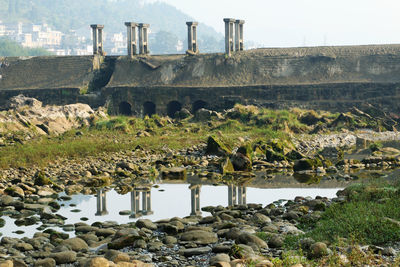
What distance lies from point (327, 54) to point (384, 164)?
16.7 metres

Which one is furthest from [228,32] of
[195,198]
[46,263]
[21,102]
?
[46,263]

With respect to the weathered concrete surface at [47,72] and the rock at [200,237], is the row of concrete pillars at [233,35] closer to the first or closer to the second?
the weathered concrete surface at [47,72]

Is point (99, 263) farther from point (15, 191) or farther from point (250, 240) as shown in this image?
point (15, 191)

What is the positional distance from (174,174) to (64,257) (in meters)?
9.00

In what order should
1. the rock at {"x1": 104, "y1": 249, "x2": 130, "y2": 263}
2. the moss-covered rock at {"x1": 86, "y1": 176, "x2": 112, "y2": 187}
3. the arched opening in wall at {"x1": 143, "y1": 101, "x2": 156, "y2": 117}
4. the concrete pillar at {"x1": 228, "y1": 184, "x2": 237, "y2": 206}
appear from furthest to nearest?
the arched opening in wall at {"x1": 143, "y1": 101, "x2": 156, "y2": 117}, the moss-covered rock at {"x1": 86, "y1": 176, "x2": 112, "y2": 187}, the concrete pillar at {"x1": 228, "y1": 184, "x2": 237, "y2": 206}, the rock at {"x1": 104, "y1": 249, "x2": 130, "y2": 263}

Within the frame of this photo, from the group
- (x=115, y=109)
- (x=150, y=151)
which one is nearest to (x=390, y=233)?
(x=150, y=151)

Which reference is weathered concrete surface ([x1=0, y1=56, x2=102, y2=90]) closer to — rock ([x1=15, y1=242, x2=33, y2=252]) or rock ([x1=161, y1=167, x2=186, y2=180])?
rock ([x1=161, y1=167, x2=186, y2=180])

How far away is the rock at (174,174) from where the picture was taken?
17.6 m

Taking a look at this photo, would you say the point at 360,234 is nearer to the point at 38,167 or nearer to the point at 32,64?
the point at 38,167

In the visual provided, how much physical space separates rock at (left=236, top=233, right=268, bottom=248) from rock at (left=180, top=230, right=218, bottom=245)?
45cm

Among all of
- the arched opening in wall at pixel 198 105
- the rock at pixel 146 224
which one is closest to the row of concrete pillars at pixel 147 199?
the rock at pixel 146 224

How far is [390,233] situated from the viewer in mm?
9086

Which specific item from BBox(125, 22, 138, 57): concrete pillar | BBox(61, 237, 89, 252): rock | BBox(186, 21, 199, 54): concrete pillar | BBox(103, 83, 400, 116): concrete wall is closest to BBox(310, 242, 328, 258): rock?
BBox(61, 237, 89, 252): rock

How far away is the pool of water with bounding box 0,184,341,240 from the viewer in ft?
41.4
